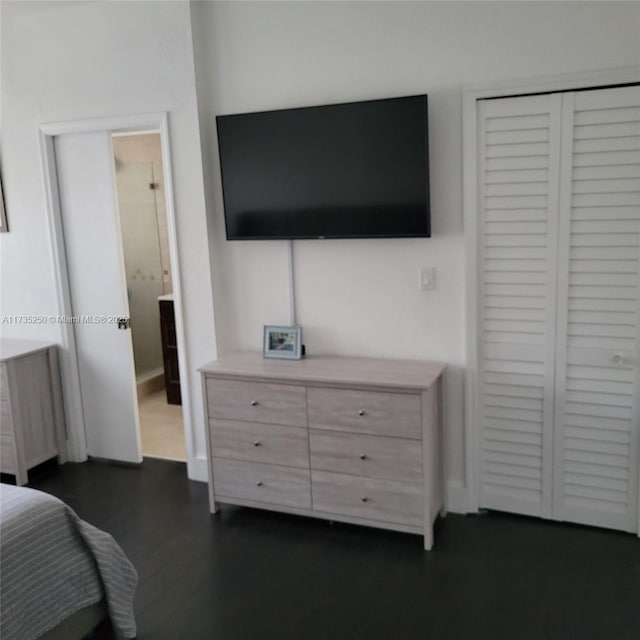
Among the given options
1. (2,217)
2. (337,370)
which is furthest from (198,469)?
(2,217)

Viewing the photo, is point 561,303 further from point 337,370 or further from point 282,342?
point 282,342

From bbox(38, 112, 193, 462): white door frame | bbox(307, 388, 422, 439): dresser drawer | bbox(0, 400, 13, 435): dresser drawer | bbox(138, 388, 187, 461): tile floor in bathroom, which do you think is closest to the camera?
bbox(307, 388, 422, 439): dresser drawer

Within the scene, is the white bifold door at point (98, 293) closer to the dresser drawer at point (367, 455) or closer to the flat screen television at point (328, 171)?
the flat screen television at point (328, 171)

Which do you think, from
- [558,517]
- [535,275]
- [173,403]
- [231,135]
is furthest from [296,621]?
[173,403]

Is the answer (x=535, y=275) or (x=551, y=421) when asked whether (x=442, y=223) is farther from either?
(x=551, y=421)

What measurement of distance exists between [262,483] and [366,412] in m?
0.69

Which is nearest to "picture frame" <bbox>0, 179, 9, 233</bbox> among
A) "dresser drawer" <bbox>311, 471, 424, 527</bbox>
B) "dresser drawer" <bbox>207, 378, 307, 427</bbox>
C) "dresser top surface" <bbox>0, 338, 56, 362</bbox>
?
"dresser top surface" <bbox>0, 338, 56, 362</bbox>

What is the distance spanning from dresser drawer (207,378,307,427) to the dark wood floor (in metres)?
0.55

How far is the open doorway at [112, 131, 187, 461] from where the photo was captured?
16.3 ft

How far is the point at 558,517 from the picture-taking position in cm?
301

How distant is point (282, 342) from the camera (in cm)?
331

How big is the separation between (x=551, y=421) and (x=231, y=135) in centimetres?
211

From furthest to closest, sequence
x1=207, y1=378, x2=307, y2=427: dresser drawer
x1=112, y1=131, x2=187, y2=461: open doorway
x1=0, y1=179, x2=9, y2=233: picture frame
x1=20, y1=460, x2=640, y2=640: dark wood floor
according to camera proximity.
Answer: x1=112, y1=131, x2=187, y2=461: open doorway → x1=0, y1=179, x2=9, y2=233: picture frame → x1=207, y1=378, x2=307, y2=427: dresser drawer → x1=20, y1=460, x2=640, y2=640: dark wood floor

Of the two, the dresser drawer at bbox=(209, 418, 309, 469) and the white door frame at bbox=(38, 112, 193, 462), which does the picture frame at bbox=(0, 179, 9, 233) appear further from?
the dresser drawer at bbox=(209, 418, 309, 469)
